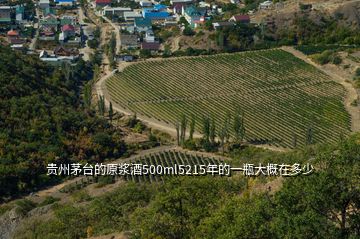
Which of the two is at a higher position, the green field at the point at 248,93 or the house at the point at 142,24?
the house at the point at 142,24

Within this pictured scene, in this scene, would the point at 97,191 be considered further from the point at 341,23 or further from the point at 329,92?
the point at 341,23

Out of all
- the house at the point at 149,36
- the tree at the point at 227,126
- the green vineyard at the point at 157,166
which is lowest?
the green vineyard at the point at 157,166

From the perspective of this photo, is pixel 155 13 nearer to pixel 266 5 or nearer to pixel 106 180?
pixel 266 5

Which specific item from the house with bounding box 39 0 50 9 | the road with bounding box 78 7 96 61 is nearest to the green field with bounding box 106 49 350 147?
the road with bounding box 78 7 96 61

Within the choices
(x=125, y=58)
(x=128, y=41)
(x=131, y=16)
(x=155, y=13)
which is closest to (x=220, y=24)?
(x=128, y=41)

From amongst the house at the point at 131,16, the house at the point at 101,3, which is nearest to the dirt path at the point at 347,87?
the house at the point at 131,16

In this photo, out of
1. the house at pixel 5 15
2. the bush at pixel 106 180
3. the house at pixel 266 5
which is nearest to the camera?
the bush at pixel 106 180

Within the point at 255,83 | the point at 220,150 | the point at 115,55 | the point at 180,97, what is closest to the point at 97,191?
the point at 220,150

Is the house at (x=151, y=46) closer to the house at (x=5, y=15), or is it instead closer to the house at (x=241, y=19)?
the house at (x=241, y=19)
